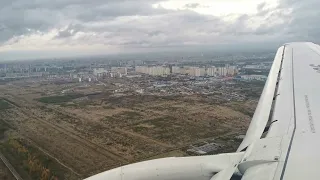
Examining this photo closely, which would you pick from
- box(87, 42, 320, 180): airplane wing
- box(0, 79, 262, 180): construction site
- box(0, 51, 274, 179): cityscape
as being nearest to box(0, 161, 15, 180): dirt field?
box(0, 79, 262, 180): construction site

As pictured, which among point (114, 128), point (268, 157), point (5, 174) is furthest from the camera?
point (114, 128)

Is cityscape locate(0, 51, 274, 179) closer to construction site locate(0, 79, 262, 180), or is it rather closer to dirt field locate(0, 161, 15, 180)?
construction site locate(0, 79, 262, 180)

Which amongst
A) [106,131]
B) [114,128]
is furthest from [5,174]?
[114,128]

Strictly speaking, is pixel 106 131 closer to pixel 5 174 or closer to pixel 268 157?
pixel 5 174

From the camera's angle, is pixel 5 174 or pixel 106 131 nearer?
pixel 5 174

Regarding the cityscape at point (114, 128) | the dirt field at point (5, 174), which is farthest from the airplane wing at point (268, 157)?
the dirt field at point (5, 174)

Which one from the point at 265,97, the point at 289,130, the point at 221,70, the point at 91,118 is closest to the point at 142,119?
the point at 91,118
